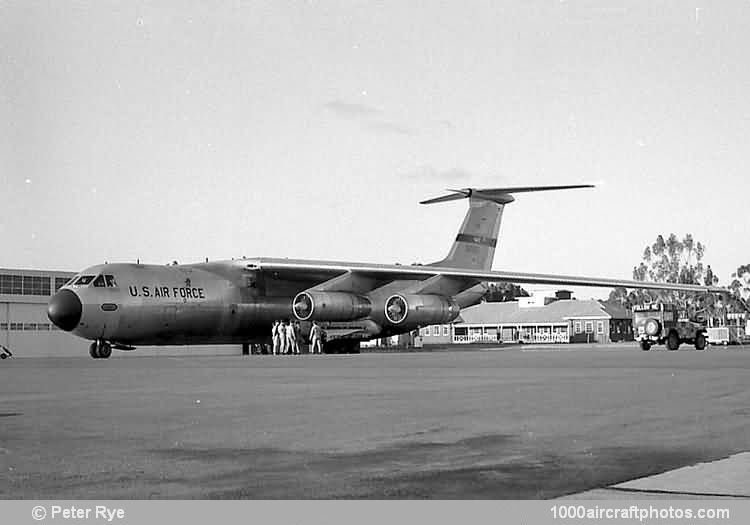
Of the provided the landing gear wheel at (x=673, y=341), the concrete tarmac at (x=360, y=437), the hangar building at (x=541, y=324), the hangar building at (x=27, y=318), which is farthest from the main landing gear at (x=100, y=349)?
the hangar building at (x=541, y=324)

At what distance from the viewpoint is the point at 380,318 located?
38.0 metres

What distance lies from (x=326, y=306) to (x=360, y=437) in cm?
2658

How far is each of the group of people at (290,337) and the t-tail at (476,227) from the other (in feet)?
28.3

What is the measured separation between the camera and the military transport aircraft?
3094 cm

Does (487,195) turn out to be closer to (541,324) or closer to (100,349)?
(100,349)

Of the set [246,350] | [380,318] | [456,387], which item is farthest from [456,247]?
[456,387]

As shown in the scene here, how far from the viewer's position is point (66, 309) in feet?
98.6

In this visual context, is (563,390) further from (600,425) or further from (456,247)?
(456,247)

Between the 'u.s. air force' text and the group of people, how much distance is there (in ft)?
13.3

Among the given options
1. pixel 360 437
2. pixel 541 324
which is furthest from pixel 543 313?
pixel 360 437
